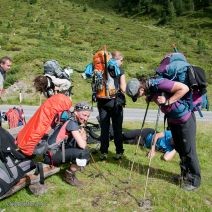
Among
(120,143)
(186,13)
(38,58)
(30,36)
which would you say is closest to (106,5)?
(186,13)

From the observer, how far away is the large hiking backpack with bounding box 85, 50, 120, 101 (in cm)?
775

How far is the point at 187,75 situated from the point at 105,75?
78.7 inches

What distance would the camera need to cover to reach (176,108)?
6.36 metres

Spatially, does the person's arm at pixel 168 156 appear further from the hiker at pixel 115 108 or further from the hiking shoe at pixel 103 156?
the hiking shoe at pixel 103 156

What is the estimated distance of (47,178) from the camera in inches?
280

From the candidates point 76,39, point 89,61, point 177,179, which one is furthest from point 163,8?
point 177,179

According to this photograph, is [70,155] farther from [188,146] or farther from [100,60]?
[100,60]

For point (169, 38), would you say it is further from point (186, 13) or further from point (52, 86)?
point (52, 86)

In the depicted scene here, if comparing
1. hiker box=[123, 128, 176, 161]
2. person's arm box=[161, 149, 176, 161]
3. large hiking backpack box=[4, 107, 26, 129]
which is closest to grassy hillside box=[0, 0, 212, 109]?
large hiking backpack box=[4, 107, 26, 129]

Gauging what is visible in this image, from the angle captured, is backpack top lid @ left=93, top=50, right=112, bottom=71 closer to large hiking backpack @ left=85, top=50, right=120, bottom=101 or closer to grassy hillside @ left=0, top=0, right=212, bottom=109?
large hiking backpack @ left=85, top=50, right=120, bottom=101

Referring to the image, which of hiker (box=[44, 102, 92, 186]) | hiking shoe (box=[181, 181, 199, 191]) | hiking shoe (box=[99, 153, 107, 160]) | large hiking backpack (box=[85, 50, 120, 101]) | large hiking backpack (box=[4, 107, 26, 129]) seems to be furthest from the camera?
large hiking backpack (box=[4, 107, 26, 129])

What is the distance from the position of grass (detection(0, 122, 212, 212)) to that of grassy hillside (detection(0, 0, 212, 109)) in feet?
41.8

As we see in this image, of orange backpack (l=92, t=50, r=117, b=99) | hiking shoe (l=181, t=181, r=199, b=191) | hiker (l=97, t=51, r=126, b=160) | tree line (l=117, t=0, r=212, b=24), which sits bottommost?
hiking shoe (l=181, t=181, r=199, b=191)

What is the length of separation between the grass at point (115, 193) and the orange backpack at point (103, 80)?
1374 mm
